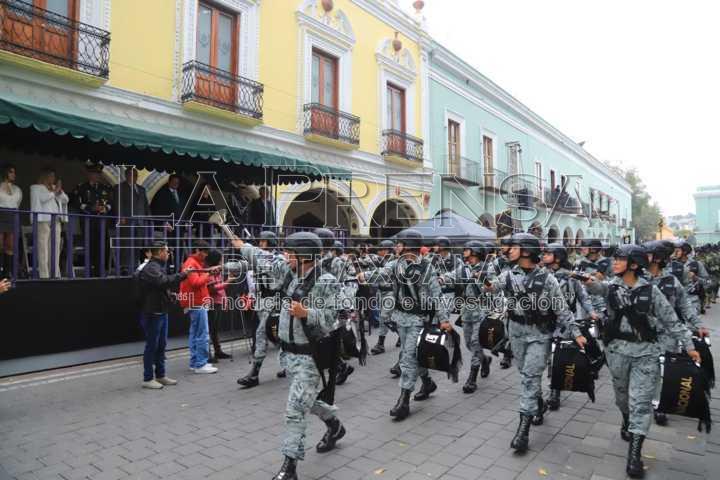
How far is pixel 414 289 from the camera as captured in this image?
5.71 metres

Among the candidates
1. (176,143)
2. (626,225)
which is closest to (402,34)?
(176,143)

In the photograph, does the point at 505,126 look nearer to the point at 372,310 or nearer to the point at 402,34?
the point at 402,34

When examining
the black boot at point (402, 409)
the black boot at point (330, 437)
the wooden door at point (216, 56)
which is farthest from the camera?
the wooden door at point (216, 56)

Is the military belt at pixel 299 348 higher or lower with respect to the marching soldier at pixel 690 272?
lower

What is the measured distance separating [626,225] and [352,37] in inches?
1660

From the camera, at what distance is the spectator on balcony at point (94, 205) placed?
7953 mm

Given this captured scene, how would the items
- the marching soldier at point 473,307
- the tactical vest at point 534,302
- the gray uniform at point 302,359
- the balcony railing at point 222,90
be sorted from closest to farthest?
the gray uniform at point 302,359 → the tactical vest at point 534,302 → the marching soldier at point 473,307 → the balcony railing at point 222,90

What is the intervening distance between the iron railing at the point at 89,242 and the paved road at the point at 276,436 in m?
1.75

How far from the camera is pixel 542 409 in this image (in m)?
5.23

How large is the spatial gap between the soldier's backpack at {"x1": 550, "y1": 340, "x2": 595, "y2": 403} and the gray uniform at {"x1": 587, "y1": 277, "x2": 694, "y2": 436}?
247 mm

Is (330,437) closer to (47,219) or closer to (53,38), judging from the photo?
(47,219)

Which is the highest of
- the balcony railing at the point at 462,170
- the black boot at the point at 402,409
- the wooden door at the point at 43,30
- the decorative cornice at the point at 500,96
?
the decorative cornice at the point at 500,96

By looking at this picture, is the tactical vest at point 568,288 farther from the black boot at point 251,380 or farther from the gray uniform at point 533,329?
the black boot at point 251,380

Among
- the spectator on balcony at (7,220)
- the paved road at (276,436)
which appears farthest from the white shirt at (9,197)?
the paved road at (276,436)
